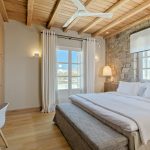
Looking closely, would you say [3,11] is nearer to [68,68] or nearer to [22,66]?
Answer: [22,66]

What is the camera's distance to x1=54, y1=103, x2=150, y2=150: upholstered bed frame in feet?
5.09

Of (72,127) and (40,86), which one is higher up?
(40,86)

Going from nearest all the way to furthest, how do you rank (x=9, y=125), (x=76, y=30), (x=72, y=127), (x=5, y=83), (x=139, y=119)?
1. (x=139, y=119)
2. (x=72, y=127)
3. (x=9, y=125)
4. (x=5, y=83)
5. (x=76, y=30)

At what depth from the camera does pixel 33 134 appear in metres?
2.60

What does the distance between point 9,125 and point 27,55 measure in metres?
2.03

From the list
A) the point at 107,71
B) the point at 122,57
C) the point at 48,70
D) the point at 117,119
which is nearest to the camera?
the point at 117,119

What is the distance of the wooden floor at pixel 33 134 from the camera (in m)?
2.19

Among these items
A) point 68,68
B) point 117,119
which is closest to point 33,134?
point 117,119

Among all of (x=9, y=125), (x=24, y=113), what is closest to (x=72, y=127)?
(x=9, y=125)

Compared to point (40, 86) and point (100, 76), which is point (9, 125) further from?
point (100, 76)

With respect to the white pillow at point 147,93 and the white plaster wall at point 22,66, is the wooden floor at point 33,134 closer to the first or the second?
the white plaster wall at point 22,66

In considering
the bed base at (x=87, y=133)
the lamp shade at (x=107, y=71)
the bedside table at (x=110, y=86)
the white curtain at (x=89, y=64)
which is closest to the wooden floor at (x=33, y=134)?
the bed base at (x=87, y=133)

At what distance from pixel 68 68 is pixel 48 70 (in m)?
0.77

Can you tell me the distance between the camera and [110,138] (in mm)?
1594
